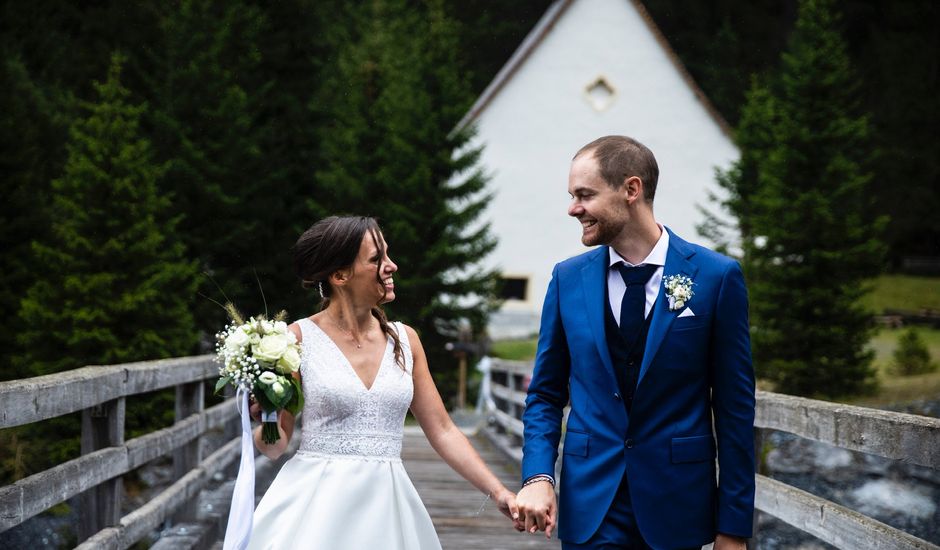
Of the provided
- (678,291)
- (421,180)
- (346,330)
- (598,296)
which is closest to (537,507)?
(598,296)

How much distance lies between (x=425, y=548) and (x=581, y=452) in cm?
86

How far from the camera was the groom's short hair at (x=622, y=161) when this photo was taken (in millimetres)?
3299

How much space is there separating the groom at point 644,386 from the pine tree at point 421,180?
19124 mm

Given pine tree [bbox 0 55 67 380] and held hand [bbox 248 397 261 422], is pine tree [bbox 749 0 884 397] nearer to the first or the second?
pine tree [bbox 0 55 67 380]

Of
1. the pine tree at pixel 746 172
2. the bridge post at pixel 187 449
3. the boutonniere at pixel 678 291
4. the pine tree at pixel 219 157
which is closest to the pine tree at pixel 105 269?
the bridge post at pixel 187 449

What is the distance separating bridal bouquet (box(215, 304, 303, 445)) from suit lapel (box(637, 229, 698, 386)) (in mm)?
1170

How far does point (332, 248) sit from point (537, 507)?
120 centimetres

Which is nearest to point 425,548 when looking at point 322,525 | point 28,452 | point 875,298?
point 322,525

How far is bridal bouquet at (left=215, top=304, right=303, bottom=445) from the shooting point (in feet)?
11.8

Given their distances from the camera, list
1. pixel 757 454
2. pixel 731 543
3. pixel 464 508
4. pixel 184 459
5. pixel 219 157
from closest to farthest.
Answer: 1. pixel 731 543
2. pixel 757 454
3. pixel 184 459
4. pixel 464 508
5. pixel 219 157

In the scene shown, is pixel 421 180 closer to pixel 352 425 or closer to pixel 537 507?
pixel 352 425

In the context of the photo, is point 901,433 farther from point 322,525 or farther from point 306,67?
point 306,67

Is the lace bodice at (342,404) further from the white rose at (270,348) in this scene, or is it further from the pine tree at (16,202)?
the pine tree at (16,202)

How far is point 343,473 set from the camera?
3830mm
